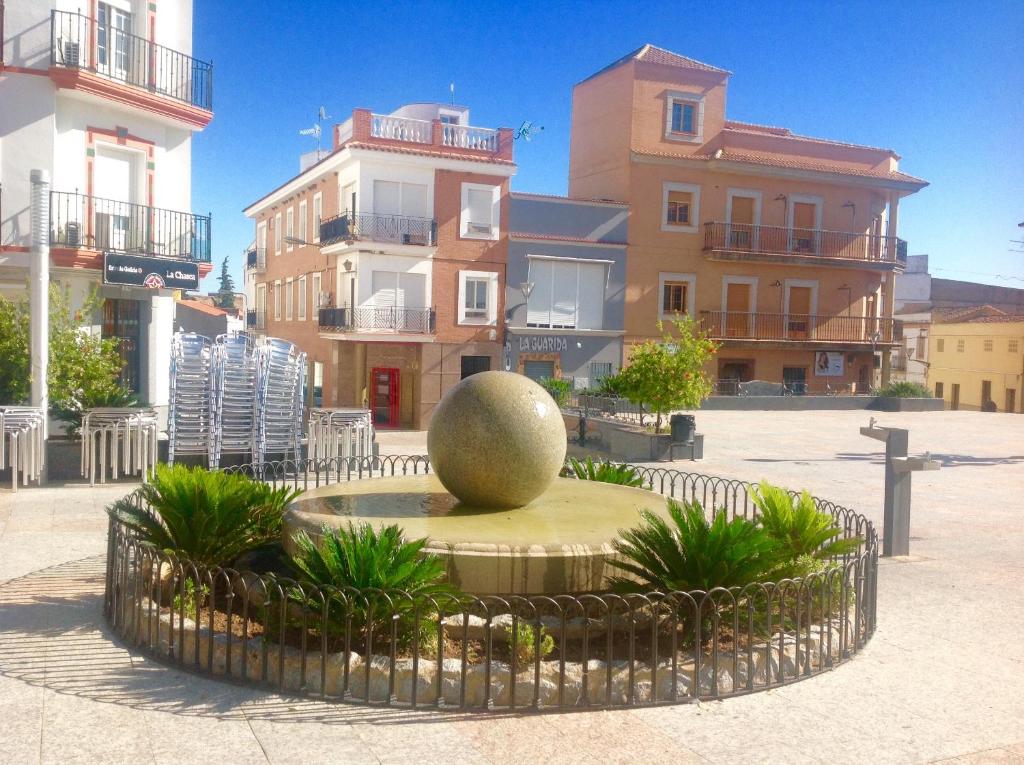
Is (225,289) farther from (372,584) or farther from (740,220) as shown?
(372,584)

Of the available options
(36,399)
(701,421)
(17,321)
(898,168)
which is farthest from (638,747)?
(898,168)

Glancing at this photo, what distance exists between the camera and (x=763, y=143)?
38.5m

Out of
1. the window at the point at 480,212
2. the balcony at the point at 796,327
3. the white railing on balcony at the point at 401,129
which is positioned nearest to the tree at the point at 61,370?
the white railing on balcony at the point at 401,129

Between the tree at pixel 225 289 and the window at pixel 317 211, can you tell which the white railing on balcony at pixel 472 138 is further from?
the tree at pixel 225 289

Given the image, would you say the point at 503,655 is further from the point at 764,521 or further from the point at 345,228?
the point at 345,228

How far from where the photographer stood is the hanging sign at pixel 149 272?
63.3 feet

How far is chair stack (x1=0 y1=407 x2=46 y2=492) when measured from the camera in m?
13.2

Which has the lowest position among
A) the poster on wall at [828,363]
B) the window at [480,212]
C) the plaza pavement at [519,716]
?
the plaza pavement at [519,716]

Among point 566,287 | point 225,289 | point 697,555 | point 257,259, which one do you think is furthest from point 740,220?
point 225,289

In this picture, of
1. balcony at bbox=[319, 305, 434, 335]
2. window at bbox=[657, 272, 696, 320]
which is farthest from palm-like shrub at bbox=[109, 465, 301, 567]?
window at bbox=[657, 272, 696, 320]

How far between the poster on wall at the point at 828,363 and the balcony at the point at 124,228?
26.9 m

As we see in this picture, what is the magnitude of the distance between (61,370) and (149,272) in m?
5.61

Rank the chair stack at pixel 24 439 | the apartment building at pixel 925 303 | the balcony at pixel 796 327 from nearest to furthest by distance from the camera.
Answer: the chair stack at pixel 24 439 < the balcony at pixel 796 327 < the apartment building at pixel 925 303

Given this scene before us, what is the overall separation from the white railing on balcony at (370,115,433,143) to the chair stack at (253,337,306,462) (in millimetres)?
17407
